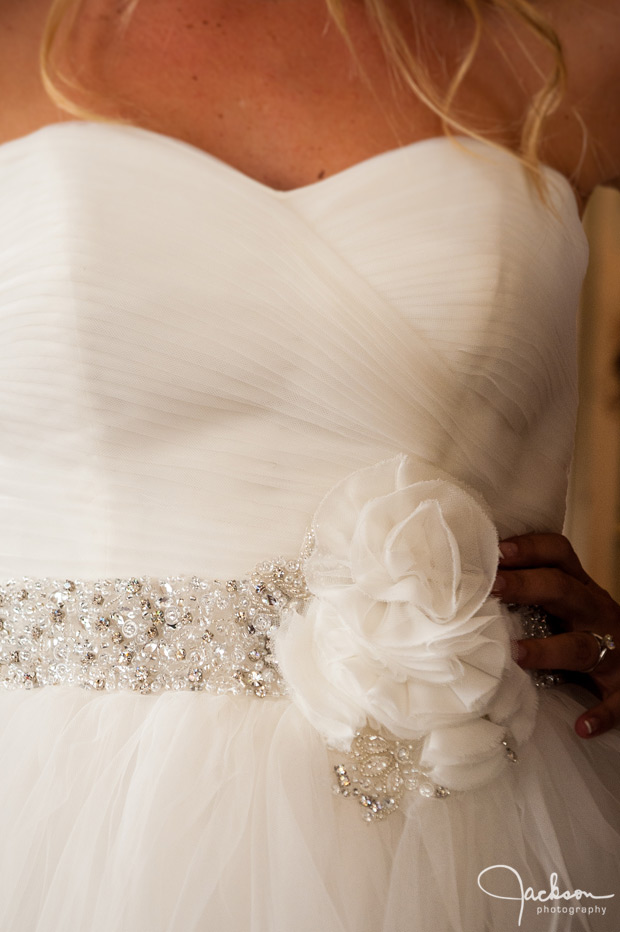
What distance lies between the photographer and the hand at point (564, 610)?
787 millimetres

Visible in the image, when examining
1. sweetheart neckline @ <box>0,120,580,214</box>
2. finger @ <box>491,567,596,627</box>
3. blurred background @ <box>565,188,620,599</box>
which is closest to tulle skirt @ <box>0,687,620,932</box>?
finger @ <box>491,567,596,627</box>

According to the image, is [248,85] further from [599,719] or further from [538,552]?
[599,719]

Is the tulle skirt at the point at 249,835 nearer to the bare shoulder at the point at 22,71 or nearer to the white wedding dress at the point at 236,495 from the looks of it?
the white wedding dress at the point at 236,495

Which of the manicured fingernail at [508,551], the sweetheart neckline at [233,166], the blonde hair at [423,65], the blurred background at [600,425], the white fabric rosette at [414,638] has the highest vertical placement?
the blonde hair at [423,65]

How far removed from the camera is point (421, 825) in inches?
25.6

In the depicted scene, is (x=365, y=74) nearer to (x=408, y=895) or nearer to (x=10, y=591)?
(x=10, y=591)

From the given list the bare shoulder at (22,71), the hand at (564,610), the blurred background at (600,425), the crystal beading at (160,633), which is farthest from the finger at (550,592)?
the bare shoulder at (22,71)

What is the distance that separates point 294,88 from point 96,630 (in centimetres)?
69

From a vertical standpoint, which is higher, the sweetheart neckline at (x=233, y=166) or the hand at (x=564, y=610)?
the sweetheart neckline at (x=233, y=166)

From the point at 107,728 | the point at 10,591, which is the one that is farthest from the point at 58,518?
the point at 107,728

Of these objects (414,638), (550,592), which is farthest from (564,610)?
(414,638)

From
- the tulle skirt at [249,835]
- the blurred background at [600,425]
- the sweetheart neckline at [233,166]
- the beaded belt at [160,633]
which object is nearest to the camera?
the tulle skirt at [249,835]

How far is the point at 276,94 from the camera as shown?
95 cm

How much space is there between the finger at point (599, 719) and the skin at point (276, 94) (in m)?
0.01
